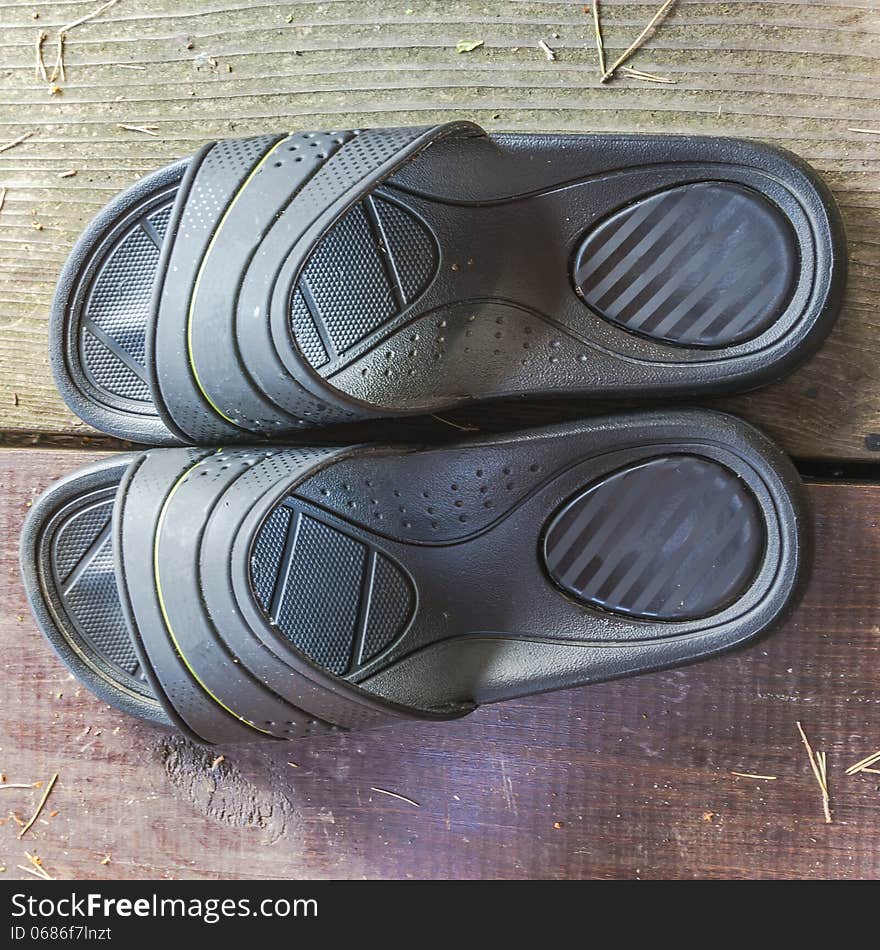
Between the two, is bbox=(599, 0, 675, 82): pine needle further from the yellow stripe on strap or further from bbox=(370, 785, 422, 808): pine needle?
bbox=(370, 785, 422, 808): pine needle

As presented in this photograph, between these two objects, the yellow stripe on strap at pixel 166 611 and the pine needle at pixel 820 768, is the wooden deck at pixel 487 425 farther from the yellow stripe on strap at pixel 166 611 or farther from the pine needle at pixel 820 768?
the yellow stripe on strap at pixel 166 611

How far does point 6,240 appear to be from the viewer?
97 cm

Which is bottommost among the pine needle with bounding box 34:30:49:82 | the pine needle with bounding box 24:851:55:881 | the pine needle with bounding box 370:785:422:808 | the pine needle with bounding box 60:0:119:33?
the pine needle with bounding box 24:851:55:881

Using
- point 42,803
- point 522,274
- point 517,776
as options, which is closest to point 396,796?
point 517,776

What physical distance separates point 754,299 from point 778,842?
1.91ft

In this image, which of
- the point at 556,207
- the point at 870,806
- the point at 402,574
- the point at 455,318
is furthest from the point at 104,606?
the point at 870,806

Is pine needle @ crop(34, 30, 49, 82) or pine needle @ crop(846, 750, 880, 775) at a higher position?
pine needle @ crop(34, 30, 49, 82)

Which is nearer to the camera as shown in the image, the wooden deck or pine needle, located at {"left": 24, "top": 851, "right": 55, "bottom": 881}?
the wooden deck

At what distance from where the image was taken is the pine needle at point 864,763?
0.93 metres

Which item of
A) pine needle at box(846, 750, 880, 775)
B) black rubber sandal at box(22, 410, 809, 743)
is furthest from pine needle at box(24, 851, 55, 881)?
pine needle at box(846, 750, 880, 775)

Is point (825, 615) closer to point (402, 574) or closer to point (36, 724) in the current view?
point (402, 574)

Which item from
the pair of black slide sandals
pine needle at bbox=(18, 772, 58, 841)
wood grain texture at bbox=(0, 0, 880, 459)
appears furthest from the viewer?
pine needle at bbox=(18, 772, 58, 841)

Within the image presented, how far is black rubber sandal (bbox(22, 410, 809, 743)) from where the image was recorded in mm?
814

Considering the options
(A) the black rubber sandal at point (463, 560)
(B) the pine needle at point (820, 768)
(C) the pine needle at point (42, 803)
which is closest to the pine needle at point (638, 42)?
(A) the black rubber sandal at point (463, 560)
